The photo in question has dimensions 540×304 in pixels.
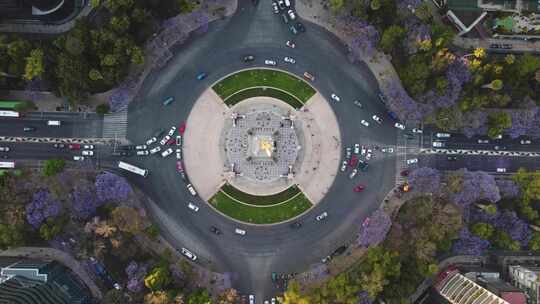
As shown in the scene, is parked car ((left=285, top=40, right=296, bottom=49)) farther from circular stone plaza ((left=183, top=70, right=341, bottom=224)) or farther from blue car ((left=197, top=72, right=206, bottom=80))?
blue car ((left=197, top=72, right=206, bottom=80))

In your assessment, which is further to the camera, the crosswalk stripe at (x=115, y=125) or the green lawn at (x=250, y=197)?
the green lawn at (x=250, y=197)

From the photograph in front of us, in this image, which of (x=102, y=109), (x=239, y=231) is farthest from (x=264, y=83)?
(x=102, y=109)

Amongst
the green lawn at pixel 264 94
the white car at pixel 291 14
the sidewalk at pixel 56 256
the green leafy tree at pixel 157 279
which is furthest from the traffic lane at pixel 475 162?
the sidewalk at pixel 56 256

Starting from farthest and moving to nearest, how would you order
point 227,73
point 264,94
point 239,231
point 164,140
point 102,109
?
point 264,94
point 227,73
point 239,231
point 164,140
point 102,109

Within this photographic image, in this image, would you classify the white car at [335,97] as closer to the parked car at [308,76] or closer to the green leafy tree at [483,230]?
the parked car at [308,76]

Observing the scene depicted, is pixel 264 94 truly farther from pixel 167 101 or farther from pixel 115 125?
pixel 115 125

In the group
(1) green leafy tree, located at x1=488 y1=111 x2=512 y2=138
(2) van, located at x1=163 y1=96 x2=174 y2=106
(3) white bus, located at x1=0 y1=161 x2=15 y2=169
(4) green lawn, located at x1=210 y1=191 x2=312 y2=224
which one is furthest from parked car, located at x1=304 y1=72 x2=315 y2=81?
(3) white bus, located at x1=0 y1=161 x2=15 y2=169
